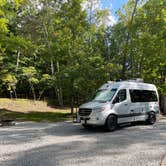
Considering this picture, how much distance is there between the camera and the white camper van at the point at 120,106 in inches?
561

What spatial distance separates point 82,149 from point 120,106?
18.9ft

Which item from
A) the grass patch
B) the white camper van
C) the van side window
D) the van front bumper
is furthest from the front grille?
the grass patch

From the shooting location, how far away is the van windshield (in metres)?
15.0

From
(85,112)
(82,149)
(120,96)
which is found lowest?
(82,149)

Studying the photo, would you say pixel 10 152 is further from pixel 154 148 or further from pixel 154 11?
pixel 154 11

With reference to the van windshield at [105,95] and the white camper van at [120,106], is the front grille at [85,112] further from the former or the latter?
the van windshield at [105,95]

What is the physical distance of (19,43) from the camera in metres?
20.4

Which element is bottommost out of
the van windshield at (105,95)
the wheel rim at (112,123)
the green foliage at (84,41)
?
the wheel rim at (112,123)

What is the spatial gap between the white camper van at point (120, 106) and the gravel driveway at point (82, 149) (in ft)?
3.71

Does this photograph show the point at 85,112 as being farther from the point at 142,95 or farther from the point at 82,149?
the point at 82,149

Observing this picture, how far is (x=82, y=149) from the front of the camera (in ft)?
32.2

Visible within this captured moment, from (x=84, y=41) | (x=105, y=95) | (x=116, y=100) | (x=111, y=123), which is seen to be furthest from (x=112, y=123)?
(x=84, y=41)

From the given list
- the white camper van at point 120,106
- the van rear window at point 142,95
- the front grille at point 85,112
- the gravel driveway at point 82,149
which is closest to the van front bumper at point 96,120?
the white camper van at point 120,106

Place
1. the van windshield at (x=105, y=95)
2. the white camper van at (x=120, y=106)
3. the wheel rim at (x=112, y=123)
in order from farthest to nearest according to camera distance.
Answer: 1. the van windshield at (x=105, y=95)
2. the wheel rim at (x=112, y=123)
3. the white camper van at (x=120, y=106)
